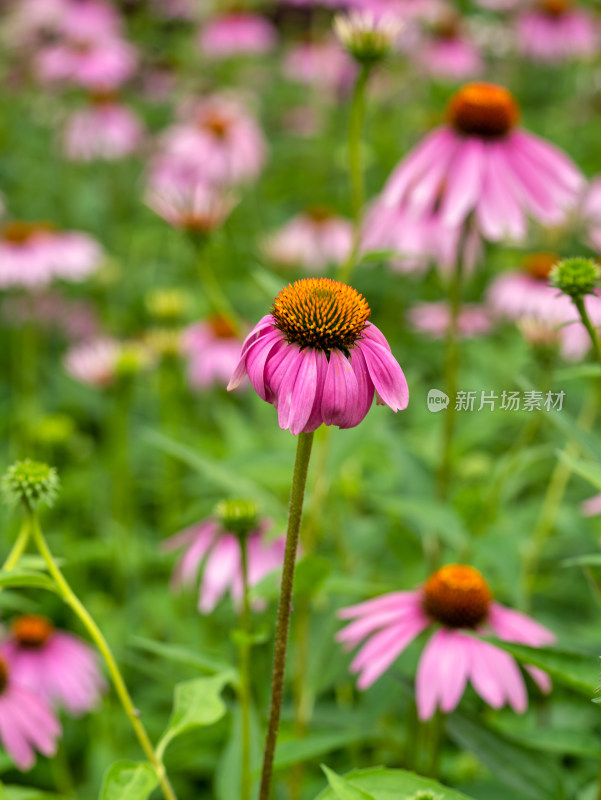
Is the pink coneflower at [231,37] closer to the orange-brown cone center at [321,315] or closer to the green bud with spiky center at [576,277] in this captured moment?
the green bud with spiky center at [576,277]

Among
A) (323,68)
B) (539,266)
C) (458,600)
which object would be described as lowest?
(458,600)

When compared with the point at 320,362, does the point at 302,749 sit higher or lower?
lower

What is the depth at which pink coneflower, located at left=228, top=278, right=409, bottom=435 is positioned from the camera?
569 mm

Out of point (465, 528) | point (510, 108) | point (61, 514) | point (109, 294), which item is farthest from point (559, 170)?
point (109, 294)

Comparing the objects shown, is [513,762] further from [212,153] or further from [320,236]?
[212,153]

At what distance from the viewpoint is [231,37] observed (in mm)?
3412

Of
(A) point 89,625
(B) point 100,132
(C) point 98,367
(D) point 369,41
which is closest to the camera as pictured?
(A) point 89,625

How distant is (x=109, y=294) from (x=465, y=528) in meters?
1.87

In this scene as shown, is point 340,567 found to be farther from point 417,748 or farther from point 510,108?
point 510,108

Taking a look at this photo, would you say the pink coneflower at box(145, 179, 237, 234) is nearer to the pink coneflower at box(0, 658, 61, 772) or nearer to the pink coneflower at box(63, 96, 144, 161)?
the pink coneflower at box(0, 658, 61, 772)

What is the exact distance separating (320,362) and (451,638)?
421 mm

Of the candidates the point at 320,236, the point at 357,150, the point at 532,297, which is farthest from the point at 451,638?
the point at 320,236

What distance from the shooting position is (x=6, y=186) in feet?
11.0

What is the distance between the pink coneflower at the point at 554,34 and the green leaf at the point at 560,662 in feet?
10.1
